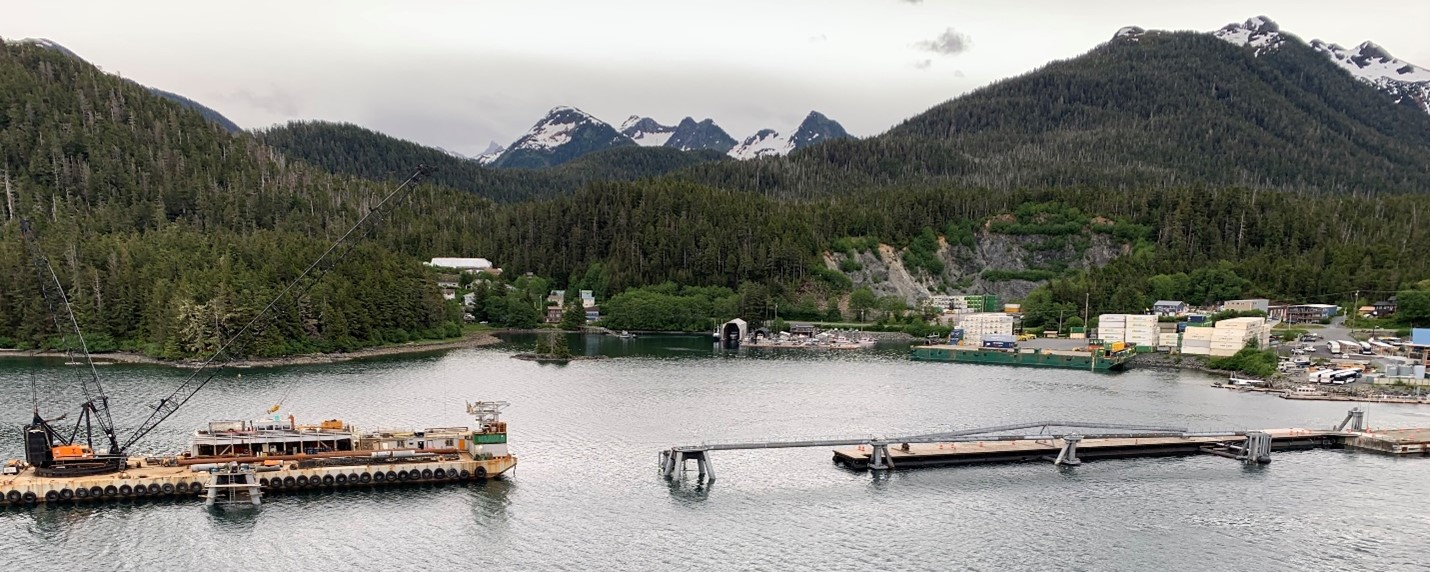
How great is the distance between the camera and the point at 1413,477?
37750 millimetres

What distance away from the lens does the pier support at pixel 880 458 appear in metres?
37.3

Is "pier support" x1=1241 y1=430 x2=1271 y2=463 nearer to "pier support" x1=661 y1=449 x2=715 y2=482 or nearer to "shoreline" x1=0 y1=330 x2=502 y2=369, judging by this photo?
"pier support" x1=661 y1=449 x2=715 y2=482

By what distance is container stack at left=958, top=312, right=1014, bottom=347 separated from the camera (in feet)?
291

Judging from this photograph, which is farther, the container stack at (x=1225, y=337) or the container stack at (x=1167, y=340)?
the container stack at (x=1167, y=340)

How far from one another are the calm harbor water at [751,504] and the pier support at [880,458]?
0.97 meters

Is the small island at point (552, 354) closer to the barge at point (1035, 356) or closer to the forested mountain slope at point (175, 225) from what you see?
the forested mountain slope at point (175, 225)

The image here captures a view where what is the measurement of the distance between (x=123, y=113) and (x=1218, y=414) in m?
150

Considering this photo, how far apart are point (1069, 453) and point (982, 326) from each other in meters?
51.6

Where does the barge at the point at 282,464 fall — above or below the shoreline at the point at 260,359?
below

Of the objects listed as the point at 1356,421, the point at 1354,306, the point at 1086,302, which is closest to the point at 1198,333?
the point at 1086,302

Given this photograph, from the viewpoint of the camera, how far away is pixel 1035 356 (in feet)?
260

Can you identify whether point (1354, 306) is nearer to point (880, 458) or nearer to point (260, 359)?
point (880, 458)

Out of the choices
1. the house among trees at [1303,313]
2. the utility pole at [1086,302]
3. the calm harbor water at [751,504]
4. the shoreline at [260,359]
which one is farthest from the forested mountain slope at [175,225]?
the house among trees at [1303,313]

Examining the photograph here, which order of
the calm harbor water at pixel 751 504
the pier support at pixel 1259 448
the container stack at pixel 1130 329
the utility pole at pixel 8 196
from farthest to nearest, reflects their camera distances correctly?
1. the utility pole at pixel 8 196
2. the container stack at pixel 1130 329
3. the pier support at pixel 1259 448
4. the calm harbor water at pixel 751 504
